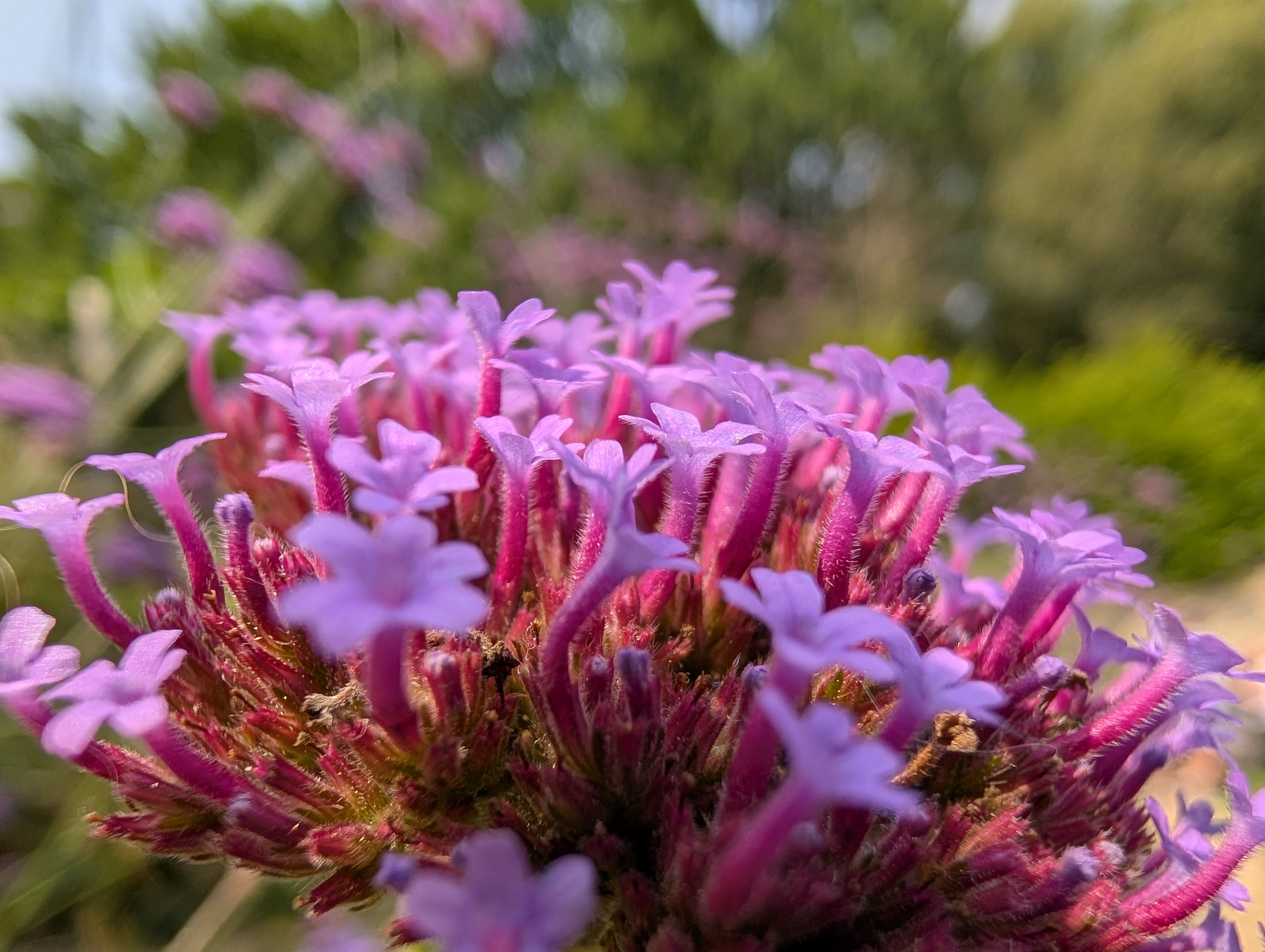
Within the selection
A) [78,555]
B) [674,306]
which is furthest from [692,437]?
[78,555]

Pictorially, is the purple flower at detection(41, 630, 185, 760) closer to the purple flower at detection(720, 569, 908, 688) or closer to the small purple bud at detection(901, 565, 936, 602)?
the purple flower at detection(720, 569, 908, 688)

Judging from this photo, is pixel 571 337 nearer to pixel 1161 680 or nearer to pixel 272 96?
pixel 1161 680

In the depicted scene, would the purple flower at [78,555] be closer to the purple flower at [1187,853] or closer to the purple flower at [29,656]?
the purple flower at [29,656]

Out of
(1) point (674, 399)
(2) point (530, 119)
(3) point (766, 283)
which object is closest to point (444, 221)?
(2) point (530, 119)

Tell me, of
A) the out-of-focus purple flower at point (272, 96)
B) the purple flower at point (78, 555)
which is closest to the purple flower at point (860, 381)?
the purple flower at point (78, 555)

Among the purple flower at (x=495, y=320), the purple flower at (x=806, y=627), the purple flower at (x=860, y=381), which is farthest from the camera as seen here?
the purple flower at (x=860, y=381)

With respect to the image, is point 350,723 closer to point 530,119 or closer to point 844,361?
point 844,361
